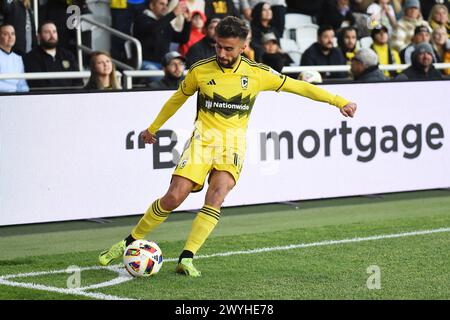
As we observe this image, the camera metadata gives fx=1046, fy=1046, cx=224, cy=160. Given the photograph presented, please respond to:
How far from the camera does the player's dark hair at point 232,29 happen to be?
27.8 feet

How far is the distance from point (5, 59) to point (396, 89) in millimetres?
4956

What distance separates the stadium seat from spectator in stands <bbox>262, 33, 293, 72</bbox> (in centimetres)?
95

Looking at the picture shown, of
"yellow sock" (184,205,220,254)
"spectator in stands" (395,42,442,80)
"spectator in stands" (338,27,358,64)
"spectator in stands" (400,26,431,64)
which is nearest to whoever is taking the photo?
"yellow sock" (184,205,220,254)

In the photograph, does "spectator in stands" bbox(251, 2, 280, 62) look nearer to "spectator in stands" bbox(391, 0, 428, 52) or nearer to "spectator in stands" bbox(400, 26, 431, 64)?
"spectator in stands" bbox(400, 26, 431, 64)

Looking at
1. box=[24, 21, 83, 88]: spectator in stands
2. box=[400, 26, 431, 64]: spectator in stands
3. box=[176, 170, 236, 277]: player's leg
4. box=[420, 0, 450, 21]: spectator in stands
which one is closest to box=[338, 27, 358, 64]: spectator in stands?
box=[400, 26, 431, 64]: spectator in stands

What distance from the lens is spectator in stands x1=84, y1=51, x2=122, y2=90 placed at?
12148 millimetres

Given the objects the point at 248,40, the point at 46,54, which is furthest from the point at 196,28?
the point at 248,40

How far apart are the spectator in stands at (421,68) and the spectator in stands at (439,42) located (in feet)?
7.89

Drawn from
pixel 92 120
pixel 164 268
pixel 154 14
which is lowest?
pixel 164 268

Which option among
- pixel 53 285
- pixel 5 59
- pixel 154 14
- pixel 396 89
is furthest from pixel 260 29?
pixel 53 285

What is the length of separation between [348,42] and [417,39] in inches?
51.7

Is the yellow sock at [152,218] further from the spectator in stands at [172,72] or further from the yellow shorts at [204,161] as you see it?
the spectator in stands at [172,72]

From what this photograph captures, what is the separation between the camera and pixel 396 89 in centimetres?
1345
